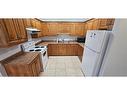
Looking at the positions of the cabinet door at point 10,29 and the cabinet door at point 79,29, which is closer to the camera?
the cabinet door at point 10,29

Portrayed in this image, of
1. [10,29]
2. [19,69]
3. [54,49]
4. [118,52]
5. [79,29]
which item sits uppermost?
[10,29]

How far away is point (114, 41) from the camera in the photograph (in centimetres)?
139

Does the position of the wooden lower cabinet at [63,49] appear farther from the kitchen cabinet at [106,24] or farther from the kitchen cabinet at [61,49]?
the kitchen cabinet at [106,24]

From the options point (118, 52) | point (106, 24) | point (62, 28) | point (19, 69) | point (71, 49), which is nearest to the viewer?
point (118, 52)

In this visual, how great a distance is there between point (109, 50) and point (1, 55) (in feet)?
7.36

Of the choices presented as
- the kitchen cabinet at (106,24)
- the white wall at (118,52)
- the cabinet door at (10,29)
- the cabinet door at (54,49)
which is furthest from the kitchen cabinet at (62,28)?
the white wall at (118,52)

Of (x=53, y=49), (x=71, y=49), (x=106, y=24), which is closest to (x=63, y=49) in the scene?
(x=71, y=49)

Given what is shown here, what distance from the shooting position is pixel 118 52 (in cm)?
128

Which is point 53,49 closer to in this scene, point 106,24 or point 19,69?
point 19,69

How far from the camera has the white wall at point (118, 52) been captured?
1.17 m

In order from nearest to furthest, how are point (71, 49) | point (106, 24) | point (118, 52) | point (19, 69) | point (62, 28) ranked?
point (118, 52) < point (19, 69) < point (106, 24) < point (71, 49) < point (62, 28)
